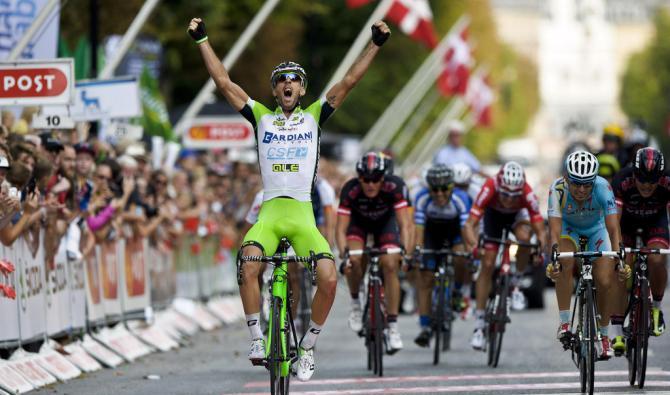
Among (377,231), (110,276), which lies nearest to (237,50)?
(110,276)

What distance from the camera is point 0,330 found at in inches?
570

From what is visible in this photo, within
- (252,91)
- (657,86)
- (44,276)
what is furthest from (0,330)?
(657,86)

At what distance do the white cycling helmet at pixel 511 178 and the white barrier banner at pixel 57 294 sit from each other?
13.4 feet

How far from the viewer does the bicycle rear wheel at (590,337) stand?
13.1m

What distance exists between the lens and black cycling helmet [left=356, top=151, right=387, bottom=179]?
16438 millimetres

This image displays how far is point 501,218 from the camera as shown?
18031mm

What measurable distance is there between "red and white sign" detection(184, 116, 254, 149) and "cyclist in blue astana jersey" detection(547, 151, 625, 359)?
16.7 metres

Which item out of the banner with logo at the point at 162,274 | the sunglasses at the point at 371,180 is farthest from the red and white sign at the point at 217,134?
the sunglasses at the point at 371,180

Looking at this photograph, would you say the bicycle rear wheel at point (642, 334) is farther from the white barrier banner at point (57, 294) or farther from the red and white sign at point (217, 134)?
the red and white sign at point (217, 134)

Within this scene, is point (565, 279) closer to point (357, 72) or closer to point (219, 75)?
point (357, 72)

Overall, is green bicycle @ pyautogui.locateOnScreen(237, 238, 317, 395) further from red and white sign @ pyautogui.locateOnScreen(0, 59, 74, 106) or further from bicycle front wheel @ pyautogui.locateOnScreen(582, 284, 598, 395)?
red and white sign @ pyautogui.locateOnScreen(0, 59, 74, 106)

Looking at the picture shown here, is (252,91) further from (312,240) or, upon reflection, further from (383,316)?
(312,240)

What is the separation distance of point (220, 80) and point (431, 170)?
19.8 feet

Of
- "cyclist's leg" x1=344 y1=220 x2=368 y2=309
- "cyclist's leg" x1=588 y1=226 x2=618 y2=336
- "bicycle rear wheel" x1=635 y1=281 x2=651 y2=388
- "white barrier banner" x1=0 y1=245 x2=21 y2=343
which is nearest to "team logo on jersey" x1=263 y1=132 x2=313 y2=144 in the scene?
"cyclist's leg" x1=588 y1=226 x2=618 y2=336
